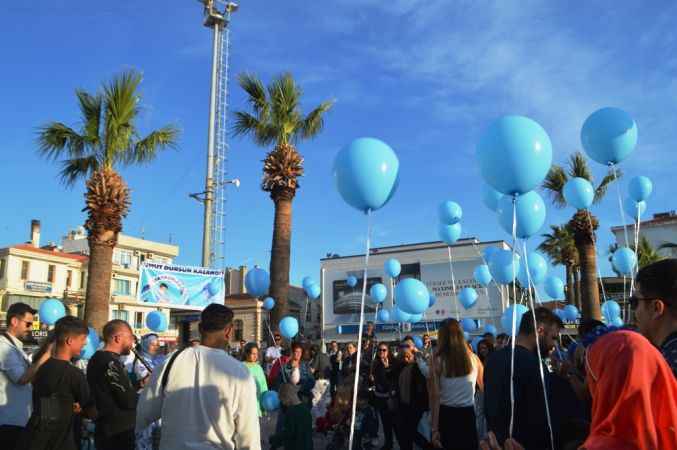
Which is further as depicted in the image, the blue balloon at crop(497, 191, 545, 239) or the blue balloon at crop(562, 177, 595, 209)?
the blue balloon at crop(562, 177, 595, 209)

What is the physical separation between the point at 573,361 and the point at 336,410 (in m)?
4.32

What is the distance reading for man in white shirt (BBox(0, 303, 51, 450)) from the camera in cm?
434

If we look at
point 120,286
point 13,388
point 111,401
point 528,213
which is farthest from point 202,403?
point 120,286

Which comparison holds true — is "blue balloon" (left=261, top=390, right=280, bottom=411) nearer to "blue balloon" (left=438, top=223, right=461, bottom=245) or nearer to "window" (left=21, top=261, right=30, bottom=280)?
"blue balloon" (left=438, top=223, right=461, bottom=245)

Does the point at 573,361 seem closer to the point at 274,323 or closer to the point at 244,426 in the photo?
the point at 244,426

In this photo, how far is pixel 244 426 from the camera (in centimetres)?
303

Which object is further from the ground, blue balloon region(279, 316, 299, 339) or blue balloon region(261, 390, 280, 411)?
blue balloon region(279, 316, 299, 339)

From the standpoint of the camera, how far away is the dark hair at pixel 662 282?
202 cm

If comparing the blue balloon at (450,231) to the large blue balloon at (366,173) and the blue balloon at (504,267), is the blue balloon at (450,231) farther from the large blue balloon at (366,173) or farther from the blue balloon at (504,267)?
the large blue balloon at (366,173)

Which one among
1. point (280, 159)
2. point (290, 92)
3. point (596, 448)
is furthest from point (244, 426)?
point (290, 92)

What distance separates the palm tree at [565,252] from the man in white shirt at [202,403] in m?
25.2

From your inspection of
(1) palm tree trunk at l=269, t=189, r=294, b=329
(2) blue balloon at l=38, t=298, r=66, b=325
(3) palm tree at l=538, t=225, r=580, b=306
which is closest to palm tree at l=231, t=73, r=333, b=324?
(1) palm tree trunk at l=269, t=189, r=294, b=329

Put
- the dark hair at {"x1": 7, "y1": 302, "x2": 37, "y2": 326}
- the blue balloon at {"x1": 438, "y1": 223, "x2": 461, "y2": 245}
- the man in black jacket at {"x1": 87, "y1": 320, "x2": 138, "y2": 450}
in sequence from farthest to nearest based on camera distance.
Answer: the blue balloon at {"x1": 438, "y1": 223, "x2": 461, "y2": 245} → the dark hair at {"x1": 7, "y1": 302, "x2": 37, "y2": 326} → the man in black jacket at {"x1": 87, "y1": 320, "x2": 138, "y2": 450}

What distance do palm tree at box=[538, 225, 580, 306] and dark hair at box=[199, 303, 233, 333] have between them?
82.1 feet
